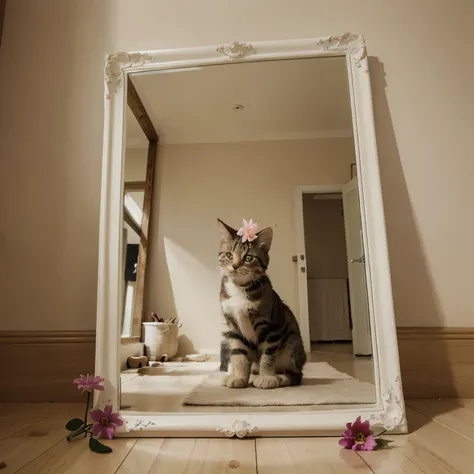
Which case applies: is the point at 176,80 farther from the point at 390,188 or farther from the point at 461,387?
the point at 461,387

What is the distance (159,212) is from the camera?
1.37 m

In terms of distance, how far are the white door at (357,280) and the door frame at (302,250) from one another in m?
0.10

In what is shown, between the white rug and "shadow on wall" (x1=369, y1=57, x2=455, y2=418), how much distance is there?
30cm

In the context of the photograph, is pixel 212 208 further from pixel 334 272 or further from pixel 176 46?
pixel 176 46

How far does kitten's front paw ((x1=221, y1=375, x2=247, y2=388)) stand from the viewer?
3.75ft

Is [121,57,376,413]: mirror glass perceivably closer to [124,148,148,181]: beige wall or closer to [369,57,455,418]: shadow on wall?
[124,148,148,181]: beige wall

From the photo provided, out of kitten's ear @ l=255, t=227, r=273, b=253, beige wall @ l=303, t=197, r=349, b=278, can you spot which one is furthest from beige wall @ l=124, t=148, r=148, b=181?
beige wall @ l=303, t=197, r=349, b=278

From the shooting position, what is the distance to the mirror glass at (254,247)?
116 cm

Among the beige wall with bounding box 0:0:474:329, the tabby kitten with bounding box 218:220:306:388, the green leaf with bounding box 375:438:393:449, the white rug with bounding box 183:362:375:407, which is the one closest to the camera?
the green leaf with bounding box 375:438:393:449

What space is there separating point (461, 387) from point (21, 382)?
1488 millimetres

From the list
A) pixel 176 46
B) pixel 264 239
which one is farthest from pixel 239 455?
pixel 176 46

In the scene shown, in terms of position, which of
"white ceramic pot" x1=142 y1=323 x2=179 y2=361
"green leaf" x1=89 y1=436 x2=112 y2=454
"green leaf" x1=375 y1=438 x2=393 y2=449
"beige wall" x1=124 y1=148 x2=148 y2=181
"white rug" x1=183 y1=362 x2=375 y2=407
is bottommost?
"green leaf" x1=375 y1=438 x2=393 y2=449

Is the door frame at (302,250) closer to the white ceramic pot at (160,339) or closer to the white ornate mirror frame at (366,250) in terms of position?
the white ornate mirror frame at (366,250)

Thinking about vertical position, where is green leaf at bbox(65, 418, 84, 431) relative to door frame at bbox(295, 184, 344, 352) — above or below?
below
